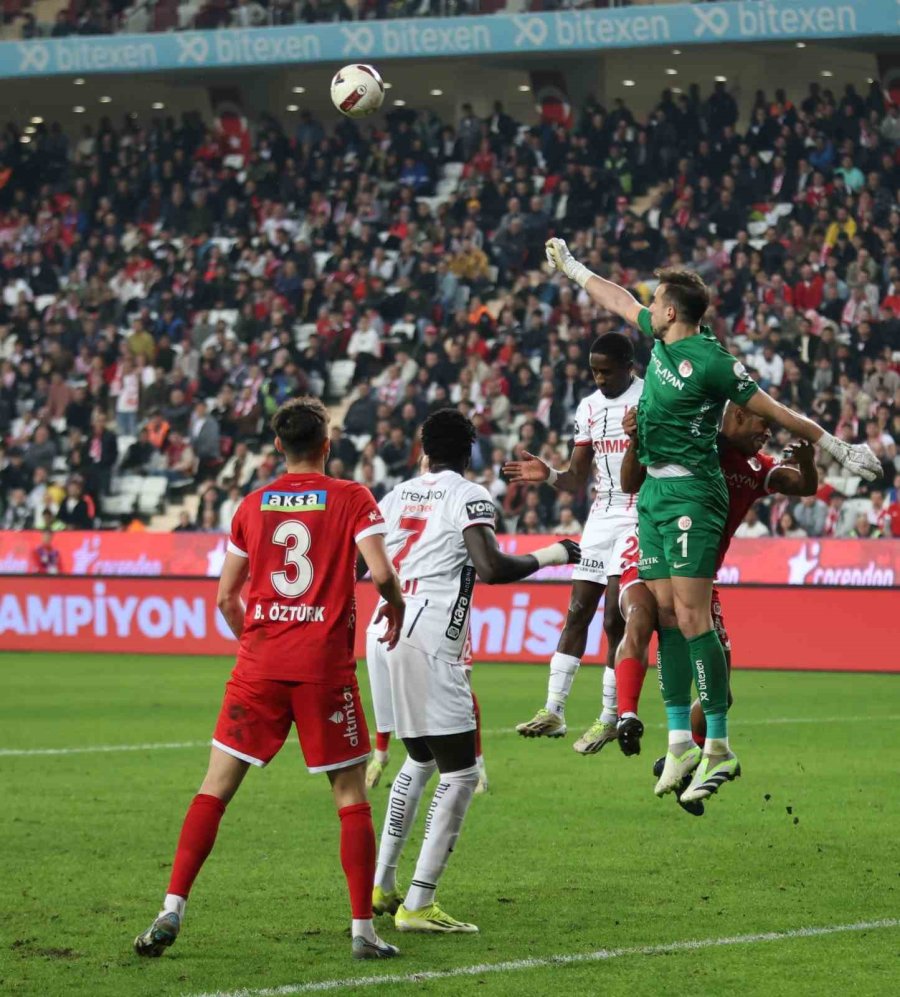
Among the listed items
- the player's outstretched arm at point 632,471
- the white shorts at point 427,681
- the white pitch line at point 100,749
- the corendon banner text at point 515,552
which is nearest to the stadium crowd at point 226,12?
the corendon banner text at point 515,552

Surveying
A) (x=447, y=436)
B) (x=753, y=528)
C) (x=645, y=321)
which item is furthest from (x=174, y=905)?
(x=753, y=528)

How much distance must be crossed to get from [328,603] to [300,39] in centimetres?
2959

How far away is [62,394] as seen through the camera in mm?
32438

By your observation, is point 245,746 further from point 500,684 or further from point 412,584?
point 500,684

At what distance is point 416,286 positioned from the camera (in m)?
32.0

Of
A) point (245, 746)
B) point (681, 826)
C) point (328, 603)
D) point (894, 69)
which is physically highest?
point (894, 69)

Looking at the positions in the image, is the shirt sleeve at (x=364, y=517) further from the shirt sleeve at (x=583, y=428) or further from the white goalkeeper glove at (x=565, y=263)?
the shirt sleeve at (x=583, y=428)

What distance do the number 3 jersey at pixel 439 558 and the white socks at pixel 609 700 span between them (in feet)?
6.27

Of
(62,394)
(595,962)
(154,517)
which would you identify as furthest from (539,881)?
(62,394)

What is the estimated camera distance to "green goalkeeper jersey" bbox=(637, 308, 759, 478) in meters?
8.41

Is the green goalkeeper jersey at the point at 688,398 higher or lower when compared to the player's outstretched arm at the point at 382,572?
higher

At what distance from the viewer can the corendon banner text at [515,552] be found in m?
22.0

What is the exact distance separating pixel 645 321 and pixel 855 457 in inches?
59.0

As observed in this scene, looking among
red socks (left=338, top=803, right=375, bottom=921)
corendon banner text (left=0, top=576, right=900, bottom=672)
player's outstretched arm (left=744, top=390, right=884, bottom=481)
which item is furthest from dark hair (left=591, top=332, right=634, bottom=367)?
corendon banner text (left=0, top=576, right=900, bottom=672)
